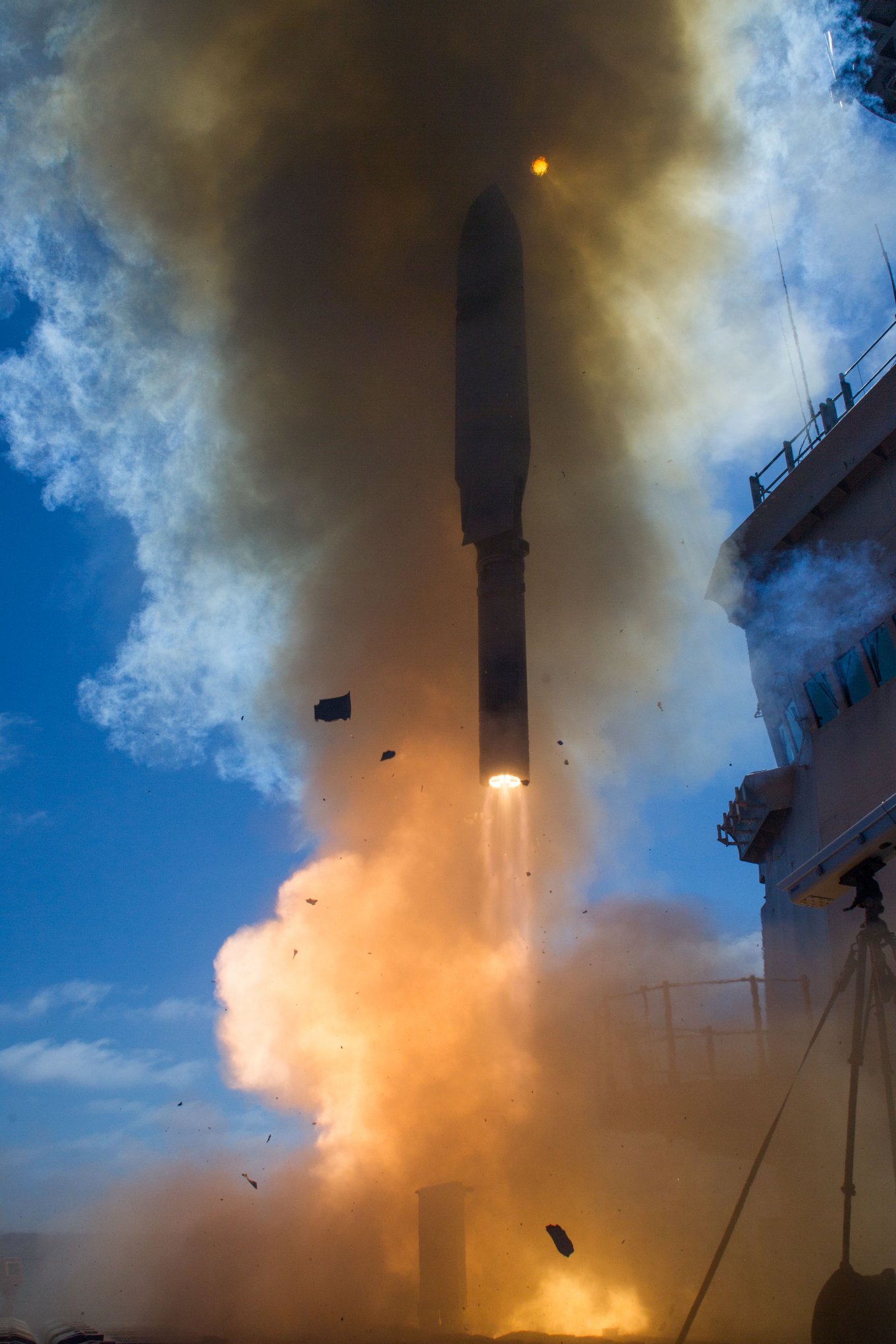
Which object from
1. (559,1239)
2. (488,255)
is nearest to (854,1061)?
(559,1239)

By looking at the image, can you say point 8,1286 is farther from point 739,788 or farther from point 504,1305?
point 739,788

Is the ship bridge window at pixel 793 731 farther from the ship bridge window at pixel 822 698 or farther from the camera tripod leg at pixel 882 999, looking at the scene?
the camera tripod leg at pixel 882 999

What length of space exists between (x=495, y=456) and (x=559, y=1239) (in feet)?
46.1

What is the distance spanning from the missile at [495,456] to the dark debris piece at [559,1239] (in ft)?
25.8

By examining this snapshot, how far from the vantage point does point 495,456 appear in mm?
18453

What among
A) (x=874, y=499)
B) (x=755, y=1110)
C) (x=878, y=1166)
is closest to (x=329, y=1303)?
(x=755, y=1110)

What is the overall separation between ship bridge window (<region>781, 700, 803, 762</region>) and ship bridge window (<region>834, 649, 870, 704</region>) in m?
1.77

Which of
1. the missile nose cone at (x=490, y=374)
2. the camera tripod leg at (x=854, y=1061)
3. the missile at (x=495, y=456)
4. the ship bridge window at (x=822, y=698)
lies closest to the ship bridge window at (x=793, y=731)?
the ship bridge window at (x=822, y=698)

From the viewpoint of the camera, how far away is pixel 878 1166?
15406 millimetres

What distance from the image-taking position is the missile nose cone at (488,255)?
66.3 ft

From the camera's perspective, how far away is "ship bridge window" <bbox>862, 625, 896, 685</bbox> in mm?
16641

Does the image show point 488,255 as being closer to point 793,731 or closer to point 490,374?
point 490,374

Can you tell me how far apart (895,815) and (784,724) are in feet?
42.6

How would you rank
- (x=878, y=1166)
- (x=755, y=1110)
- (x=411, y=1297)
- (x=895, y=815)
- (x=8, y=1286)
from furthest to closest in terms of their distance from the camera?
(x=8, y=1286) < (x=755, y=1110) < (x=411, y=1297) < (x=878, y=1166) < (x=895, y=815)
